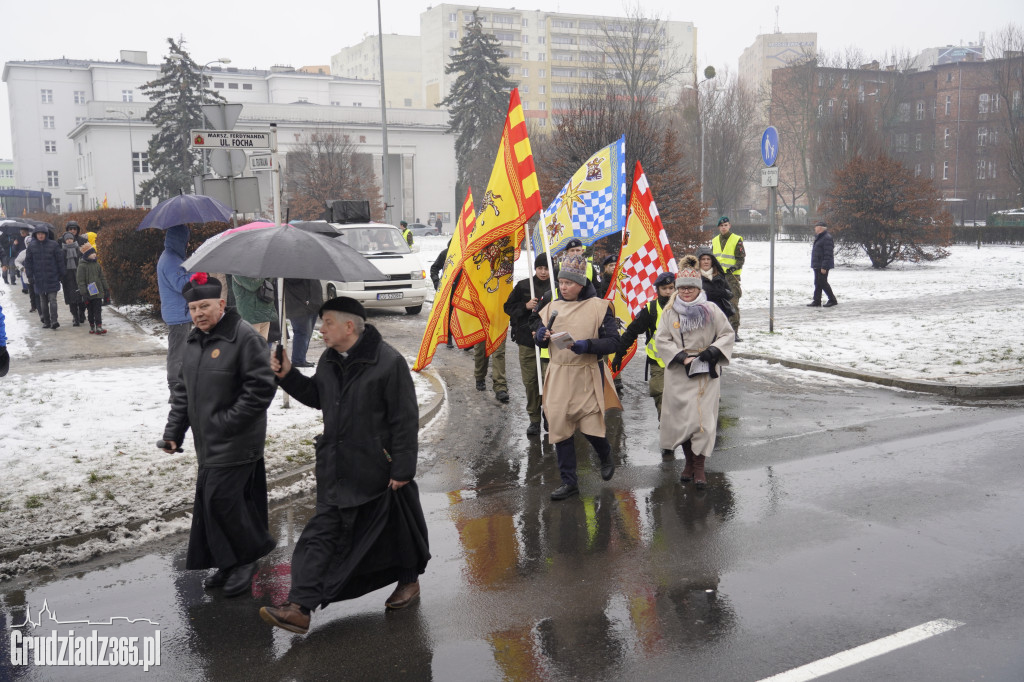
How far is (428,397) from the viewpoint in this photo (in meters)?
10.3

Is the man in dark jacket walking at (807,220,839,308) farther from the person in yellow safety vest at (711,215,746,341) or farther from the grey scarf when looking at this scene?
the grey scarf

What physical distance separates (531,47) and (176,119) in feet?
273

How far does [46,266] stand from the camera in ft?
51.8

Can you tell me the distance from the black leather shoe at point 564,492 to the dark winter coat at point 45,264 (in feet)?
42.3

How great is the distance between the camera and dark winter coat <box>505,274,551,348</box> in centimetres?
833

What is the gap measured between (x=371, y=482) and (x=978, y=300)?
60.0 feet

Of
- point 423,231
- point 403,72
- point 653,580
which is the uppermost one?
point 403,72

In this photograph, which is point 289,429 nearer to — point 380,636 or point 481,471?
point 481,471

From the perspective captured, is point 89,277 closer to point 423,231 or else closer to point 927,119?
point 423,231

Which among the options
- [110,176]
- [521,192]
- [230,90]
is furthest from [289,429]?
[230,90]

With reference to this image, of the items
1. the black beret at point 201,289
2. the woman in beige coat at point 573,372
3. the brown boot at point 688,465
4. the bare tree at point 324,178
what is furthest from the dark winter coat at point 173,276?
the bare tree at point 324,178

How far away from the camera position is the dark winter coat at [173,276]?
27.4 ft

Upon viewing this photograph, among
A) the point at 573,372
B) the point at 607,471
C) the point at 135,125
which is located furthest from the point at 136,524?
the point at 135,125

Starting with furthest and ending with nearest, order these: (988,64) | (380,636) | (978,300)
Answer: (988,64), (978,300), (380,636)
